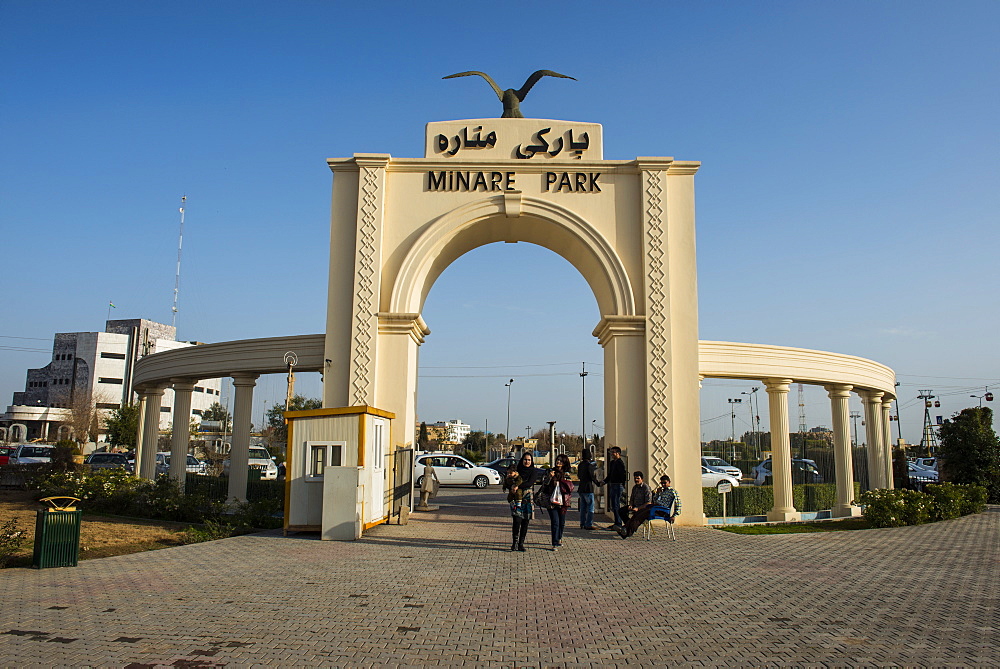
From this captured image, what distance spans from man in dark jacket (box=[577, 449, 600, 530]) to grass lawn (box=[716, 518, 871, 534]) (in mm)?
3096

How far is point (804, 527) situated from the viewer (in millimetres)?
17125

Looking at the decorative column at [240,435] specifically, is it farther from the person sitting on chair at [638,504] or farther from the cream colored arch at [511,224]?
the person sitting on chair at [638,504]

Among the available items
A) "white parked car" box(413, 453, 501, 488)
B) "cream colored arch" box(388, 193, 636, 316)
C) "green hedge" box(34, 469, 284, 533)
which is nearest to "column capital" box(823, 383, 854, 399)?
"cream colored arch" box(388, 193, 636, 316)

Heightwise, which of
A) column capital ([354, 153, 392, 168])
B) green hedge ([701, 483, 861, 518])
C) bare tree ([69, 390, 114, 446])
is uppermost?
column capital ([354, 153, 392, 168])

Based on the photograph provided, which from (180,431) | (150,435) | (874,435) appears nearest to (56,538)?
(180,431)

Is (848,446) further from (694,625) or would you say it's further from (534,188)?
→ (694,625)

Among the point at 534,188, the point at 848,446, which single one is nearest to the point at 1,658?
the point at 534,188

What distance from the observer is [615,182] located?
663 inches

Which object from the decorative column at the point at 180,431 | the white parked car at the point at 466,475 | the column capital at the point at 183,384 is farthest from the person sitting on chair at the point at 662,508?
the white parked car at the point at 466,475

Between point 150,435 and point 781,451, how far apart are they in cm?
1809

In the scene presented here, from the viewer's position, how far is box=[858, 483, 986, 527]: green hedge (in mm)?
15430

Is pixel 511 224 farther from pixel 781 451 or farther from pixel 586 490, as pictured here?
pixel 781 451

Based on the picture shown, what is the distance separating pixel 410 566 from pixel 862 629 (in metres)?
5.77

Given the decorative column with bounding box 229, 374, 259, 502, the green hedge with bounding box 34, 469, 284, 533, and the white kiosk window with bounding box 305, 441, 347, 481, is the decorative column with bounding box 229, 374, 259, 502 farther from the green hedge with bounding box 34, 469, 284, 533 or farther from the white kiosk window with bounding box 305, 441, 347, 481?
the white kiosk window with bounding box 305, 441, 347, 481
